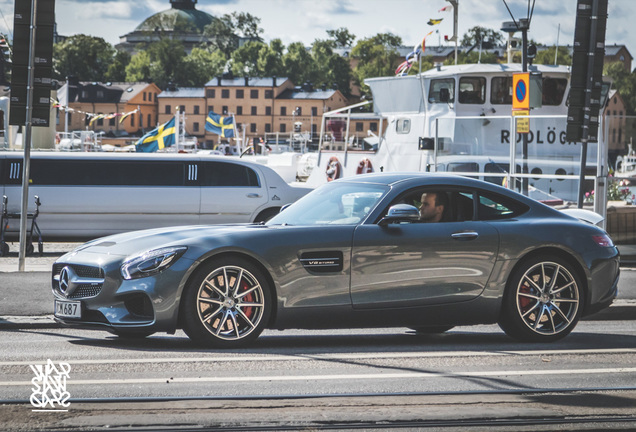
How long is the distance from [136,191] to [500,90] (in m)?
11.9

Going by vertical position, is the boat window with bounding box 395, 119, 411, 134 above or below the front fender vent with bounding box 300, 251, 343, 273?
above

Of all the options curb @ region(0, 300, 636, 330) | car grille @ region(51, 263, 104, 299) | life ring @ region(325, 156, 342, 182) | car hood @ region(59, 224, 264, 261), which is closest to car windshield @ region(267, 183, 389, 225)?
car hood @ region(59, 224, 264, 261)

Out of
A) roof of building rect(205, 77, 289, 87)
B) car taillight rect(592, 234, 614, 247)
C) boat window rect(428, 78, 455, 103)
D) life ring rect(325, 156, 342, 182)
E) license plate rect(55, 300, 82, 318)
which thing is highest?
roof of building rect(205, 77, 289, 87)

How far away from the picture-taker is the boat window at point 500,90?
1068 inches

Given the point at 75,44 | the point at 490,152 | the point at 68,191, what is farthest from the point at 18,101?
the point at 75,44

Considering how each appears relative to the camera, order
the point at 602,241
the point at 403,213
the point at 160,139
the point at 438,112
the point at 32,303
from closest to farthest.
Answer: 1. the point at 403,213
2. the point at 602,241
3. the point at 32,303
4. the point at 438,112
5. the point at 160,139

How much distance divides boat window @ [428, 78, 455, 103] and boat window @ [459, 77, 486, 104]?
0.24m

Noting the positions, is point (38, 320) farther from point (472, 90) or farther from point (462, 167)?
point (472, 90)

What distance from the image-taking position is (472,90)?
27422 millimetres

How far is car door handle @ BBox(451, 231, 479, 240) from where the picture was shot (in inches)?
332

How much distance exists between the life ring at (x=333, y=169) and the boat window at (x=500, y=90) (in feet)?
14.3

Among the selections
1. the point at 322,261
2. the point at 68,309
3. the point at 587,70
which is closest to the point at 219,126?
the point at 587,70

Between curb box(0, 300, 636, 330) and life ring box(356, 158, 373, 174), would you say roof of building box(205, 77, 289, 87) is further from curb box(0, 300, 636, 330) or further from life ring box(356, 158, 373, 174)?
curb box(0, 300, 636, 330)

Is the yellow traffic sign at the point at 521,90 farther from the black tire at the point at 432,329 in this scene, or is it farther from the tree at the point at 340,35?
the tree at the point at 340,35
